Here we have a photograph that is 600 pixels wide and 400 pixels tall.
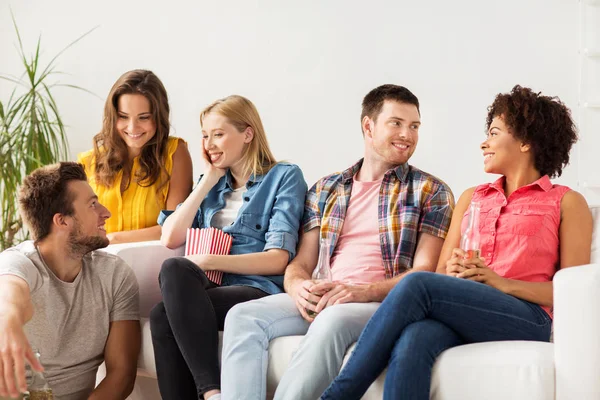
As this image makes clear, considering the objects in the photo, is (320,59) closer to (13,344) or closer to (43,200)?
(43,200)

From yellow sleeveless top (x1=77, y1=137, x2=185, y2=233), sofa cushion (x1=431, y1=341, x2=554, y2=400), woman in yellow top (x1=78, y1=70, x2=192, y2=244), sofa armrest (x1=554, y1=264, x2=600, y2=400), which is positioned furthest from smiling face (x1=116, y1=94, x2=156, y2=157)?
sofa armrest (x1=554, y1=264, x2=600, y2=400)

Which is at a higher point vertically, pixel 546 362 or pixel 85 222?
pixel 85 222

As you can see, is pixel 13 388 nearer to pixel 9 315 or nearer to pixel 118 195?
pixel 9 315

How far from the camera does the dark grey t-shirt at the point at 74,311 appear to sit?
246cm

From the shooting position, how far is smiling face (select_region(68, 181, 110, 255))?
2531mm

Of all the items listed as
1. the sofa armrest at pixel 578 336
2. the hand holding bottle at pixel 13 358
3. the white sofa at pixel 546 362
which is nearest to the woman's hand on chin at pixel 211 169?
the hand holding bottle at pixel 13 358

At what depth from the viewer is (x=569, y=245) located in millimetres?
2242

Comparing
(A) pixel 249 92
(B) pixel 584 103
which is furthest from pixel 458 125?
(A) pixel 249 92

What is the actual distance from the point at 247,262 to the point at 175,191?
650 mm

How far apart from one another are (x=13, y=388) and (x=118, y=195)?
136cm

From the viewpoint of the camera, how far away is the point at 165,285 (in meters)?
2.47

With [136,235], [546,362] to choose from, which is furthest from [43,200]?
[546,362]

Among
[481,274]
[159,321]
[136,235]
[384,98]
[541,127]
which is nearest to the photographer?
[481,274]

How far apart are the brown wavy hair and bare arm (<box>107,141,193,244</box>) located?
0.14 ft
